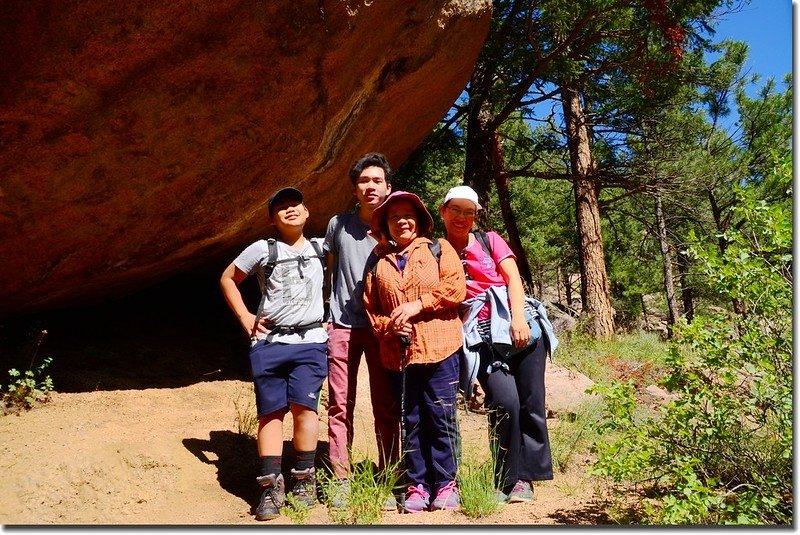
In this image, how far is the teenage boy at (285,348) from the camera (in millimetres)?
3422

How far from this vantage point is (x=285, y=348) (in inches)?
138

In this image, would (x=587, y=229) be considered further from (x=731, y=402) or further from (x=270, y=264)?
(x=270, y=264)

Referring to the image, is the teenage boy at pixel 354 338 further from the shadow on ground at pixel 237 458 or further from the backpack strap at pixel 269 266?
the shadow on ground at pixel 237 458

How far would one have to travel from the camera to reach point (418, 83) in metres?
5.11

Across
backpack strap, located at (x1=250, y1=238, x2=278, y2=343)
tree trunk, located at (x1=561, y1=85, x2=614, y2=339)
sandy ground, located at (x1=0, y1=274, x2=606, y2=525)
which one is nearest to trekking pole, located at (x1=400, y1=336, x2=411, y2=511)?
sandy ground, located at (x1=0, y1=274, x2=606, y2=525)

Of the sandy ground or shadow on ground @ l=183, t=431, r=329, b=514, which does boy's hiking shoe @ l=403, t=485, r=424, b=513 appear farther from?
shadow on ground @ l=183, t=431, r=329, b=514

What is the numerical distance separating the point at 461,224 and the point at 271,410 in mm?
1522

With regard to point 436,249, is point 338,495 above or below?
below

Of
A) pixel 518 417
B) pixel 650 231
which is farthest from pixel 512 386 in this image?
pixel 650 231

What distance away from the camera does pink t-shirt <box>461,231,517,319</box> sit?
3596 mm

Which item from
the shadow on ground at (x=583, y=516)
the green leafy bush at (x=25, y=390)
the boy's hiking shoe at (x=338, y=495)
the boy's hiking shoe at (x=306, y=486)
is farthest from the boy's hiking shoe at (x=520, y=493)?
the green leafy bush at (x=25, y=390)

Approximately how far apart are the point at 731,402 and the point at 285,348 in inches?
93.5

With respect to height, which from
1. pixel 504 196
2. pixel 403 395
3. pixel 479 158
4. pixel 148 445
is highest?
pixel 479 158

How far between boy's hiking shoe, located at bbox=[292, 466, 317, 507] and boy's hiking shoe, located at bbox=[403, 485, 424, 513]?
546 millimetres
